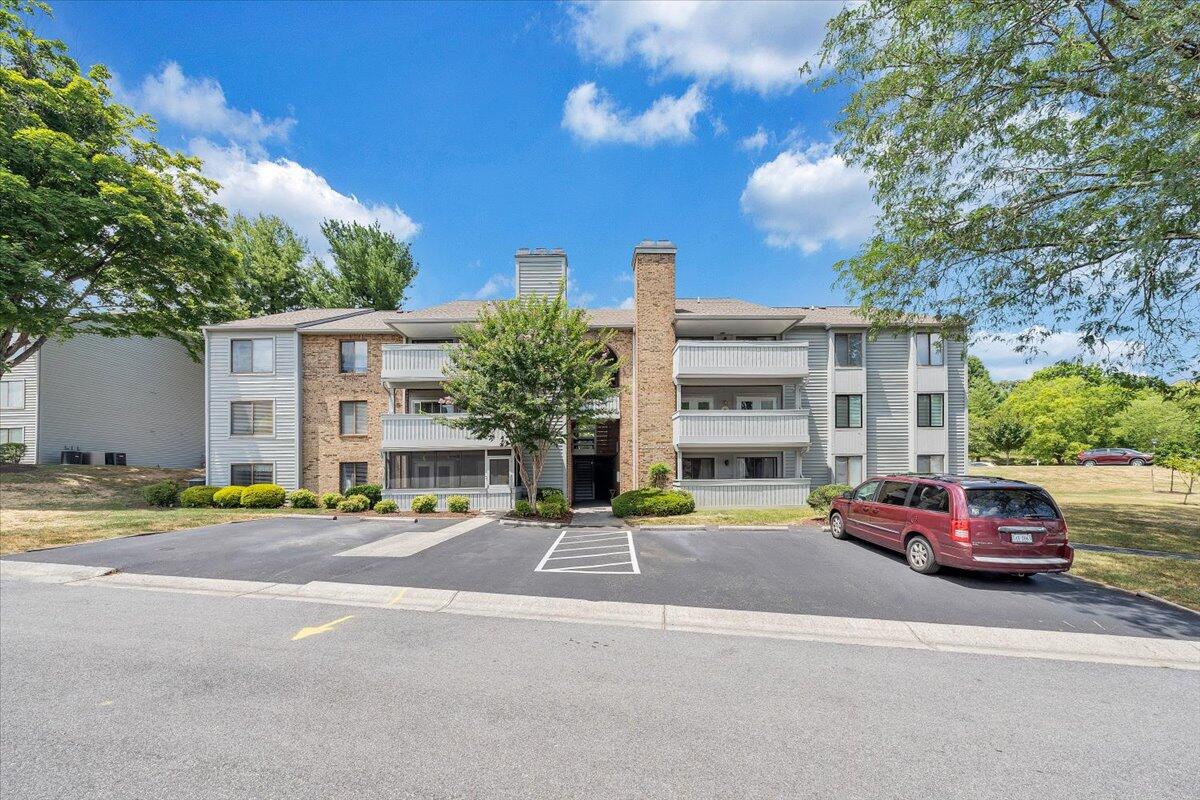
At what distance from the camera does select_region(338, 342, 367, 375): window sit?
20797 millimetres

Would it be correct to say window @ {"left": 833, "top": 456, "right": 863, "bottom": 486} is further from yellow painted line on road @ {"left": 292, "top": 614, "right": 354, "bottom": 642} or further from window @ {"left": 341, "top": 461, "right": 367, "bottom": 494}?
window @ {"left": 341, "top": 461, "right": 367, "bottom": 494}

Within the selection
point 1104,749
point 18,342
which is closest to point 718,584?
point 1104,749

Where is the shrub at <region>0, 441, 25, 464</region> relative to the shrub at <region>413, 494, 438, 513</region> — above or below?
above

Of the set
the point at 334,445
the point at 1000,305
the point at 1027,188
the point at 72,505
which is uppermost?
the point at 1027,188

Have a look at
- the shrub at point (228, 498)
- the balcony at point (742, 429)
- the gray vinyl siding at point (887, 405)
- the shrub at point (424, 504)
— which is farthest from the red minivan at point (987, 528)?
the shrub at point (228, 498)

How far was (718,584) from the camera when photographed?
26.7 feet

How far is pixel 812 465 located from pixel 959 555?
12.4 meters

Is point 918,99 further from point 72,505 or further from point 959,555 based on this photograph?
point 72,505

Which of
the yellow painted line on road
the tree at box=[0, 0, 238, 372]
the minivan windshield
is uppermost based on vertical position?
the tree at box=[0, 0, 238, 372]

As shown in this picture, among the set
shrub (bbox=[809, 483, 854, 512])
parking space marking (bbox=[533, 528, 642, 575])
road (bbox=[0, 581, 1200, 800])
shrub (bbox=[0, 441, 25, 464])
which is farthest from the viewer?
shrub (bbox=[0, 441, 25, 464])

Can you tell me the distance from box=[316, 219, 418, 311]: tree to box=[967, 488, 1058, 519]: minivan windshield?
37080 mm

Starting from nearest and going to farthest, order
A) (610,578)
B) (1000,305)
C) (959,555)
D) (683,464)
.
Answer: (959,555), (610,578), (1000,305), (683,464)

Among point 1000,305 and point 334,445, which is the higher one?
point 1000,305

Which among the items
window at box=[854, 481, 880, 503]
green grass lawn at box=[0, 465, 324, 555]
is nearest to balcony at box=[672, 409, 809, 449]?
window at box=[854, 481, 880, 503]
